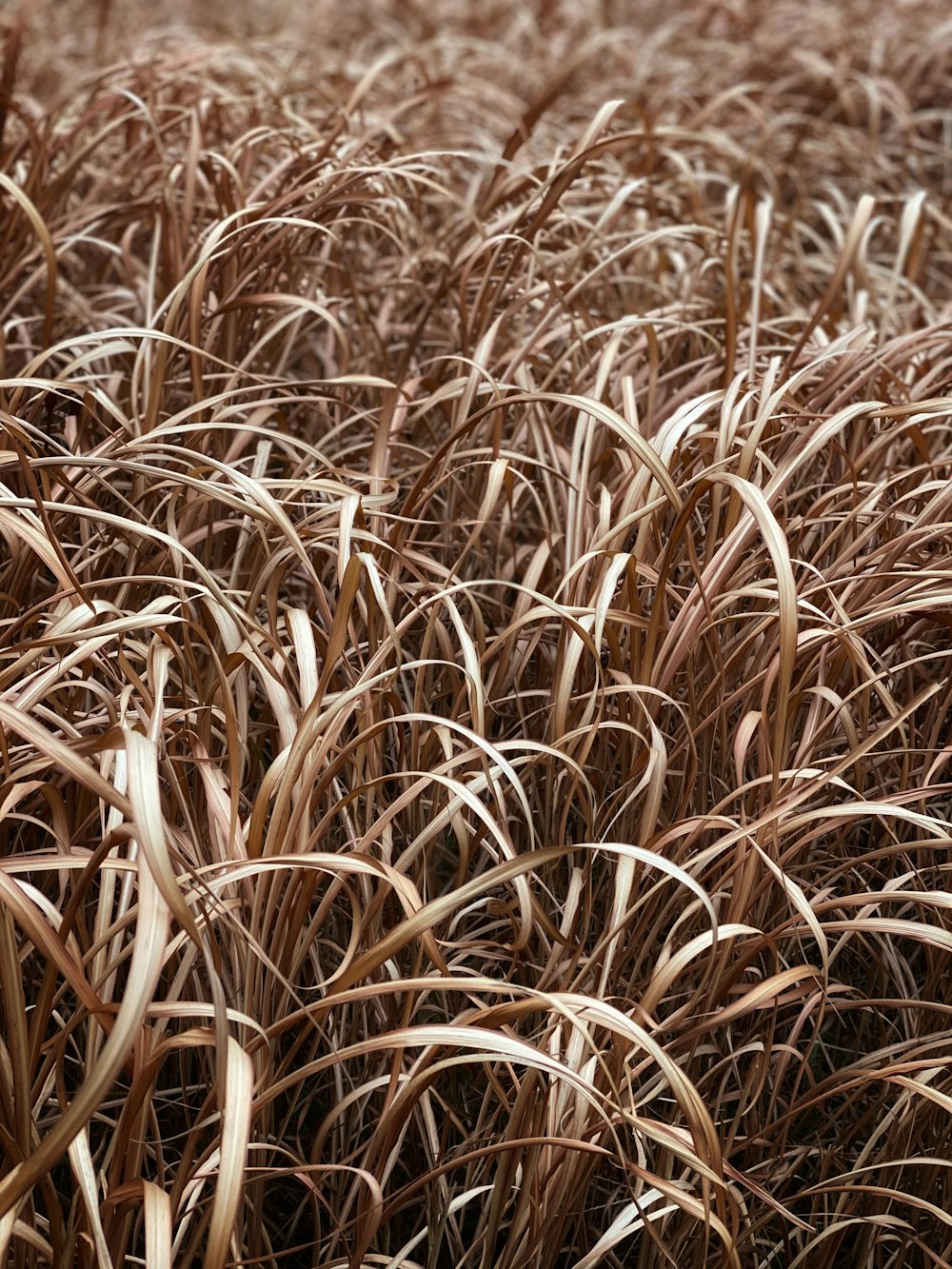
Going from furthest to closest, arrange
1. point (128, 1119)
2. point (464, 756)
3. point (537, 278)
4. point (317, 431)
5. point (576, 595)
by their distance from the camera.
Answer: point (537, 278), point (317, 431), point (576, 595), point (464, 756), point (128, 1119)

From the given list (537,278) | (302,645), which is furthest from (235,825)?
(537,278)

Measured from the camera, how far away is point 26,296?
1492mm

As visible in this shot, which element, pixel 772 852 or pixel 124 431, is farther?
pixel 124 431

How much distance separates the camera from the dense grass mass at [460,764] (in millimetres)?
731

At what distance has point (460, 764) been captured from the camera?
2.89 ft

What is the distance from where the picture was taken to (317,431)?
1.35m

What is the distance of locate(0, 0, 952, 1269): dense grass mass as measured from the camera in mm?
731

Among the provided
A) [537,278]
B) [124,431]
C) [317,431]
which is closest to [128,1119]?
[124,431]

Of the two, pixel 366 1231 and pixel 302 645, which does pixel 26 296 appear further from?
pixel 366 1231

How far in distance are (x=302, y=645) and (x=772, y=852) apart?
35 centimetres

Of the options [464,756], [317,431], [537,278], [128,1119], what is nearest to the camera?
[128,1119]

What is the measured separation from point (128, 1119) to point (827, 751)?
2.04 feet

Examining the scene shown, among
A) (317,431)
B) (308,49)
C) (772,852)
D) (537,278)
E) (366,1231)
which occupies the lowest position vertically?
(366,1231)

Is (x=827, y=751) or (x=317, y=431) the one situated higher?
(x=317, y=431)
